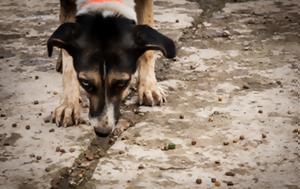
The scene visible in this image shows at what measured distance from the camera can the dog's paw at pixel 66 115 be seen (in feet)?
12.8

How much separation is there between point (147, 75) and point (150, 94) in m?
0.28

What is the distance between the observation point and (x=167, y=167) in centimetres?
328

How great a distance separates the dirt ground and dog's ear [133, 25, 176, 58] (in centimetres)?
60

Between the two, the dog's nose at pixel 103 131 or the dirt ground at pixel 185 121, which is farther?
the dog's nose at pixel 103 131

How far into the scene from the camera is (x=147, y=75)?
176 inches

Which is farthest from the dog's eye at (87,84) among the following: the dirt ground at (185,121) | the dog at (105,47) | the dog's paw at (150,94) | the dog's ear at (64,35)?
the dog's paw at (150,94)

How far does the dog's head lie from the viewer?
11.5ft

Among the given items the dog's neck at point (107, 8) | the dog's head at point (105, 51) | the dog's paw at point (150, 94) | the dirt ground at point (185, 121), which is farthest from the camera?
the dog's paw at point (150, 94)

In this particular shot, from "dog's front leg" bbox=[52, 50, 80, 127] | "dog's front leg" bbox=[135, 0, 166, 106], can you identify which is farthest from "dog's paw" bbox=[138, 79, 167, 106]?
"dog's front leg" bbox=[52, 50, 80, 127]

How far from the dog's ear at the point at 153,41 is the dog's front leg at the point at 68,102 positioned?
2.49 ft

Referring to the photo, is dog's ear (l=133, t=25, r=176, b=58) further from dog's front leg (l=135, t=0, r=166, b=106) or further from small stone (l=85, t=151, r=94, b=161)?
small stone (l=85, t=151, r=94, b=161)

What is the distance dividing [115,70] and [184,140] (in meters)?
0.68

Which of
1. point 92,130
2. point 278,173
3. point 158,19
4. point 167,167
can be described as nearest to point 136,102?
point 92,130

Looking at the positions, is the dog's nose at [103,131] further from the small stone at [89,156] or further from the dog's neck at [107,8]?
the dog's neck at [107,8]
